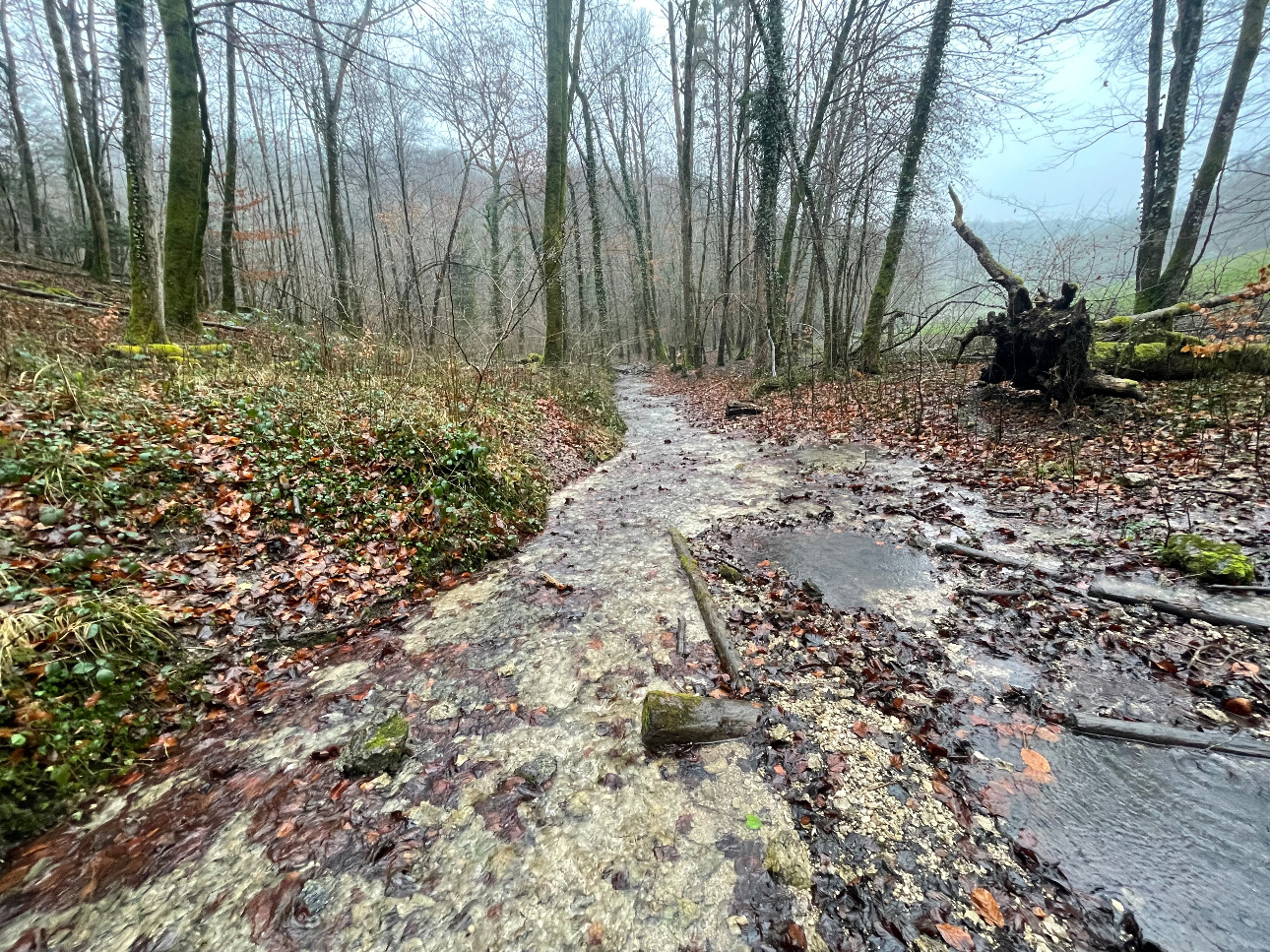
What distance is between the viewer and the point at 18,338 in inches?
197

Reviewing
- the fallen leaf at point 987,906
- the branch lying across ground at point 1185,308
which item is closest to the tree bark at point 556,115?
the branch lying across ground at point 1185,308

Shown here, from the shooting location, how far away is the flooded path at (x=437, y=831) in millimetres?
1939

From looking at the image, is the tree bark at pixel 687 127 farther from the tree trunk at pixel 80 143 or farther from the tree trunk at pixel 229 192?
the tree trunk at pixel 80 143

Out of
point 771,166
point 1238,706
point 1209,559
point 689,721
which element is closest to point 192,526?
point 689,721

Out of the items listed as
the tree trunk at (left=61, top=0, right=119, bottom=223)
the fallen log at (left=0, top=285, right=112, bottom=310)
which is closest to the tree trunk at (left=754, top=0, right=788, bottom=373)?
the fallen log at (left=0, top=285, right=112, bottom=310)

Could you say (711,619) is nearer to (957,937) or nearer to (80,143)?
(957,937)

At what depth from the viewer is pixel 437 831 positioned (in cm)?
232

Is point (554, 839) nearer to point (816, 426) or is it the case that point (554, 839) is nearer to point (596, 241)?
point (816, 426)

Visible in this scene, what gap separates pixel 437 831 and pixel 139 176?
29.9 ft

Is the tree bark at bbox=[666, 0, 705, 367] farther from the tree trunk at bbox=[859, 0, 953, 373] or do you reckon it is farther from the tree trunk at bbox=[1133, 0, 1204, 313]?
the tree trunk at bbox=[1133, 0, 1204, 313]

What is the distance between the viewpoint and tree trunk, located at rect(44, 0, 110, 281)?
1330cm

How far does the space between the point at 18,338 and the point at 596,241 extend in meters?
18.0

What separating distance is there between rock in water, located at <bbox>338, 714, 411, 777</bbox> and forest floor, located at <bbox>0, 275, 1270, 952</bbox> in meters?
0.01

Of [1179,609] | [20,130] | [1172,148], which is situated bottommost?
[1179,609]
